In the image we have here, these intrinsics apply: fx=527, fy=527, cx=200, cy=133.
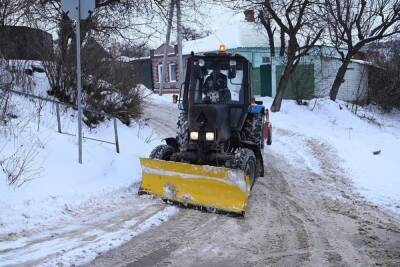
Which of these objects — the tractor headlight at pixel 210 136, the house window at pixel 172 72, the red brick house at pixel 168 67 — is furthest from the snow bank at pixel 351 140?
the house window at pixel 172 72

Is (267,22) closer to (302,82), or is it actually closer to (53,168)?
(302,82)

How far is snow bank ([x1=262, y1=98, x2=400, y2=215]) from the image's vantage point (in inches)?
397

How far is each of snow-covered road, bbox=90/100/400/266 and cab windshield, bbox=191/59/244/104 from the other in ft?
5.78

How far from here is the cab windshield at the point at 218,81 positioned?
9188mm

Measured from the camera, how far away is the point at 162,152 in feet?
29.5

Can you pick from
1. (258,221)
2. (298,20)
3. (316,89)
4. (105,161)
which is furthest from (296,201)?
(316,89)

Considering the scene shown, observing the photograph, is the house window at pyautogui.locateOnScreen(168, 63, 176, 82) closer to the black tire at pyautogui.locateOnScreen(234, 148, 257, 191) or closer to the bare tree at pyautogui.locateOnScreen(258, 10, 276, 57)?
the bare tree at pyautogui.locateOnScreen(258, 10, 276, 57)

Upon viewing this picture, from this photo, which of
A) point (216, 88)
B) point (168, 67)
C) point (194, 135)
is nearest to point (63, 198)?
point (194, 135)

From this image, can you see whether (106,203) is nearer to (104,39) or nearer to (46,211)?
(46,211)

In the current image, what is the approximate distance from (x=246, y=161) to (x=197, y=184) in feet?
2.97

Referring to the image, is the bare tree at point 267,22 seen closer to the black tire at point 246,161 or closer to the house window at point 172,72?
the black tire at point 246,161

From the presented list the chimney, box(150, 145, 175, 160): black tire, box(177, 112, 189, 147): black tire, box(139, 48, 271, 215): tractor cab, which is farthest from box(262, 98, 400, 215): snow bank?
the chimney

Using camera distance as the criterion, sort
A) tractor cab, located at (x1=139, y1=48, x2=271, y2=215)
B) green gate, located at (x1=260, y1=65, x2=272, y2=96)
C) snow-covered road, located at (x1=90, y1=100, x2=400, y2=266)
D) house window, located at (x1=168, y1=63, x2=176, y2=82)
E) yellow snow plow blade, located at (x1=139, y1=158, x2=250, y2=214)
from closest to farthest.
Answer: snow-covered road, located at (x1=90, y1=100, x2=400, y2=266), yellow snow plow blade, located at (x1=139, y1=158, x2=250, y2=214), tractor cab, located at (x1=139, y1=48, x2=271, y2=215), green gate, located at (x1=260, y1=65, x2=272, y2=96), house window, located at (x1=168, y1=63, x2=176, y2=82)

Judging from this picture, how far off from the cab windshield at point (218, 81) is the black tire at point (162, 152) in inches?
37.5
